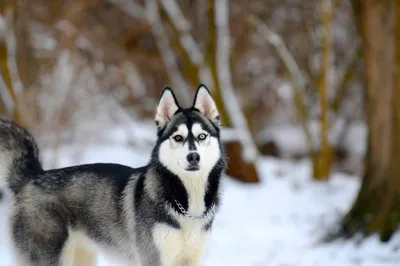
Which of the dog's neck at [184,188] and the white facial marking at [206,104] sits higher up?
the white facial marking at [206,104]

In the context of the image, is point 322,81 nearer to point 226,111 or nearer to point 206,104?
point 226,111

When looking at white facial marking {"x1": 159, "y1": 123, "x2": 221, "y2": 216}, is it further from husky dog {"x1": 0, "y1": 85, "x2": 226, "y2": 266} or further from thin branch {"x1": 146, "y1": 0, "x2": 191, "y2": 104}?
thin branch {"x1": 146, "y1": 0, "x2": 191, "y2": 104}

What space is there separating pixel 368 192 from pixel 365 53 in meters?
1.92

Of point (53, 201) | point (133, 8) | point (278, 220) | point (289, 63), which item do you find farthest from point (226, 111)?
point (53, 201)

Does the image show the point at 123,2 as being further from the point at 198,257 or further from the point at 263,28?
the point at 198,257

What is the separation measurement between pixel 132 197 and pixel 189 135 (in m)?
0.75

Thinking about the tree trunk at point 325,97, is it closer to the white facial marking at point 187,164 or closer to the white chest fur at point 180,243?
the white facial marking at point 187,164

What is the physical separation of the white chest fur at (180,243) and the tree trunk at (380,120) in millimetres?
3818

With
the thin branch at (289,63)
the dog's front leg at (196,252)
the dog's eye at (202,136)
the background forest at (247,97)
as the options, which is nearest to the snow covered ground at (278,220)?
the background forest at (247,97)

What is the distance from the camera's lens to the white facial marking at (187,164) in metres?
5.02

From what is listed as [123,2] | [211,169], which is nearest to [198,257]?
[211,169]

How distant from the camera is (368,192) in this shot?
8766 millimetres

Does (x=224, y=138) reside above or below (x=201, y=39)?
below

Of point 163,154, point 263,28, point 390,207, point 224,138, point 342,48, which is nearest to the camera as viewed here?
point 163,154
